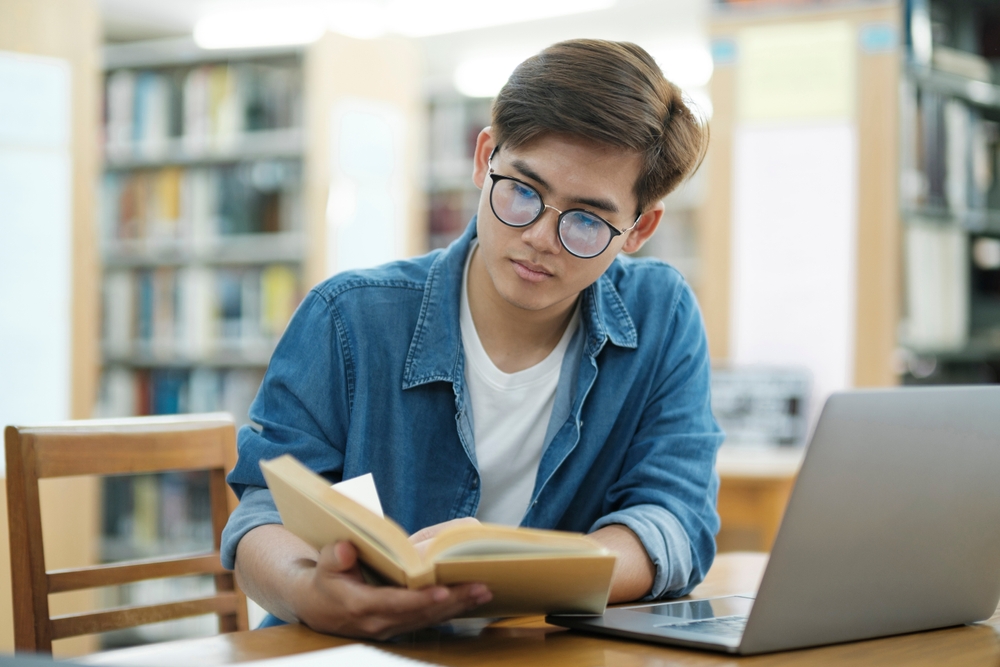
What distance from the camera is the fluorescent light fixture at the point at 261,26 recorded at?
5258 millimetres

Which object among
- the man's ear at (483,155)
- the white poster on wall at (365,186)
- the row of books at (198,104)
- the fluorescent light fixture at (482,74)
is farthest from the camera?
the fluorescent light fixture at (482,74)

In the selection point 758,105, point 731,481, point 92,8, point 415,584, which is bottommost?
point 731,481

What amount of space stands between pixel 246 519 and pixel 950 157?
8.07 ft

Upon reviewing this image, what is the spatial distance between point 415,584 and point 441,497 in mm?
453

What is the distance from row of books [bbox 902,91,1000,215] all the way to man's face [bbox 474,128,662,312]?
183 cm

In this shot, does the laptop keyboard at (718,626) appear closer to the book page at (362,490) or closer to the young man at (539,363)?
the young man at (539,363)

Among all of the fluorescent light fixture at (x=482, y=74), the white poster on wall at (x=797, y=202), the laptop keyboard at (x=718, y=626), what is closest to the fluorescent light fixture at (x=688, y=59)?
the fluorescent light fixture at (x=482, y=74)

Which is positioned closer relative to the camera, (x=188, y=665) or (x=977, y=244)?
(x=188, y=665)

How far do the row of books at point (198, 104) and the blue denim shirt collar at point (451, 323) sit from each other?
2811 mm

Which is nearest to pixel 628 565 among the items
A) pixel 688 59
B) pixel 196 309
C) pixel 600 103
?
pixel 600 103

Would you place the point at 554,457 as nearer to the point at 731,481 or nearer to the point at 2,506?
the point at 731,481

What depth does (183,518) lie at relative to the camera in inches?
159

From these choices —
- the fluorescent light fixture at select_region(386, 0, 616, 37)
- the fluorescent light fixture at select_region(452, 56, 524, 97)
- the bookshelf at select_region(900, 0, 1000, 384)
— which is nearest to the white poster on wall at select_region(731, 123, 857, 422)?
the bookshelf at select_region(900, 0, 1000, 384)

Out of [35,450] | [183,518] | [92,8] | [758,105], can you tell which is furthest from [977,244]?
[183,518]
